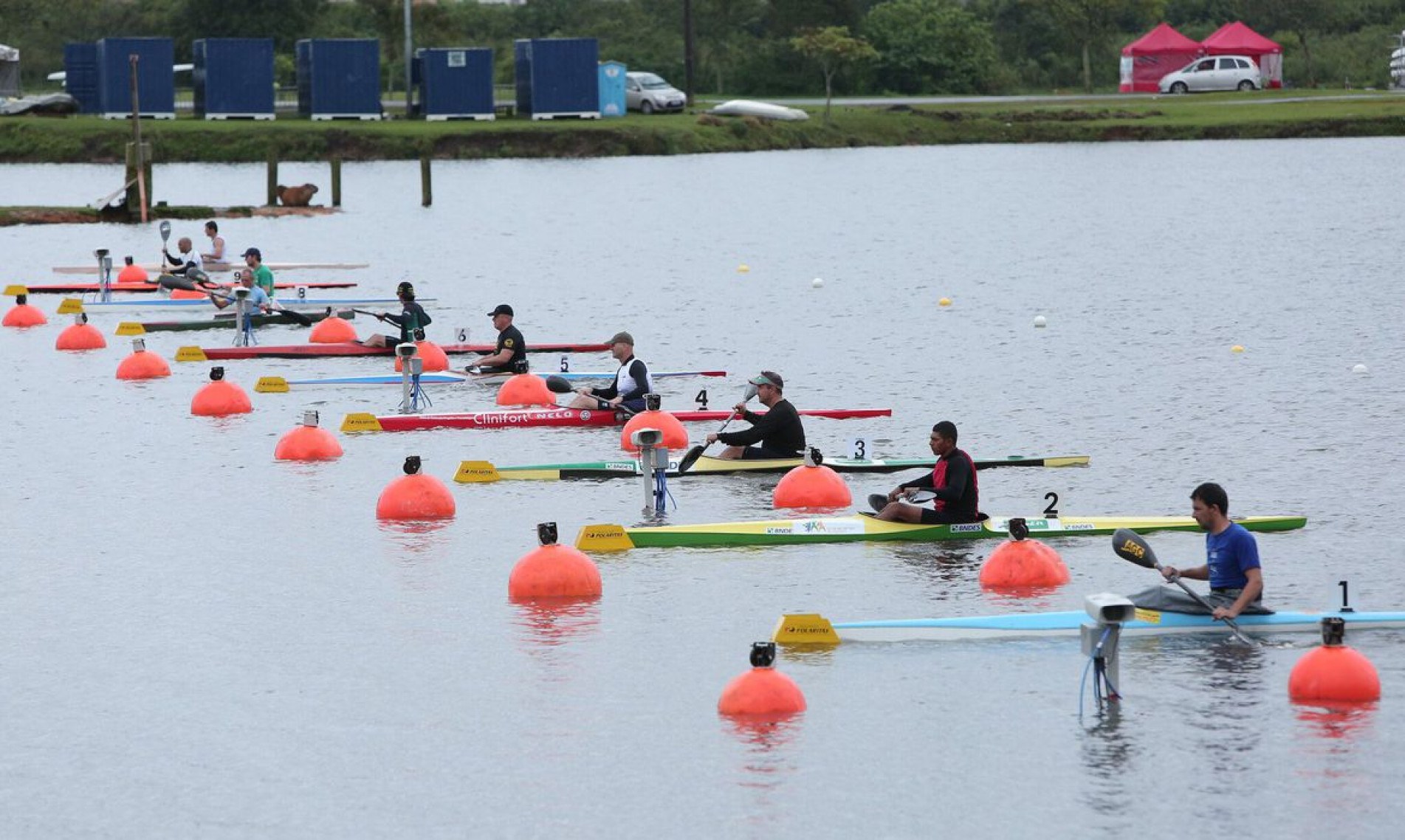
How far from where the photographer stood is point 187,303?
140 ft

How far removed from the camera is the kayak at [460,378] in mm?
32406

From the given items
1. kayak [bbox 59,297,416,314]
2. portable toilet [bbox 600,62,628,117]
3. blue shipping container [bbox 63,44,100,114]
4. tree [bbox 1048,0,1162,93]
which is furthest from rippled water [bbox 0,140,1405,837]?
tree [bbox 1048,0,1162,93]

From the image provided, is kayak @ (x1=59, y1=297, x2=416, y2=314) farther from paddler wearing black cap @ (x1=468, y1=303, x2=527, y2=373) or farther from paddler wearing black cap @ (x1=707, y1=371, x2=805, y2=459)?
paddler wearing black cap @ (x1=707, y1=371, x2=805, y2=459)

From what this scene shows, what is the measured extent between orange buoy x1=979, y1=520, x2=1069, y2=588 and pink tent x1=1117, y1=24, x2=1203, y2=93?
3305 inches

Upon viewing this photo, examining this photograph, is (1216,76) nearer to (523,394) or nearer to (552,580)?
(523,394)

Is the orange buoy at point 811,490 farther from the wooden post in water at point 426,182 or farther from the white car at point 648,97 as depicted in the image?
the white car at point 648,97

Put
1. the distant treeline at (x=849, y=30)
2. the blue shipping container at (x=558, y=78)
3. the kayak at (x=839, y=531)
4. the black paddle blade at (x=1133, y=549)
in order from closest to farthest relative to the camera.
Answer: the black paddle blade at (x=1133, y=549) < the kayak at (x=839, y=531) < the blue shipping container at (x=558, y=78) < the distant treeline at (x=849, y=30)

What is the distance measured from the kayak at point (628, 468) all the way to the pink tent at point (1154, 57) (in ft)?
258

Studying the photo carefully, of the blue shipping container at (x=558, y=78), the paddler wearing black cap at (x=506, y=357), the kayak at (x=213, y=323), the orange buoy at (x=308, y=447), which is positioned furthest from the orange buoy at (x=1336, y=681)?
the blue shipping container at (x=558, y=78)

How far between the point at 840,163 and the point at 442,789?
241 feet

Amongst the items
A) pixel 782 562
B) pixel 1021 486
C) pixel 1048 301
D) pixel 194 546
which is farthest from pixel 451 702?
pixel 1048 301

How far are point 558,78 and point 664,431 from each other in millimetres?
60498

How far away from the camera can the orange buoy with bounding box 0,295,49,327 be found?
4219 centimetres

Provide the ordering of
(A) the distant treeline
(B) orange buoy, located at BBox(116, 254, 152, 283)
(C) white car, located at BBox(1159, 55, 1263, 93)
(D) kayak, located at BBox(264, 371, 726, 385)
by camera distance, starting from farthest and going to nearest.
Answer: (A) the distant treeline
(C) white car, located at BBox(1159, 55, 1263, 93)
(B) orange buoy, located at BBox(116, 254, 152, 283)
(D) kayak, located at BBox(264, 371, 726, 385)
